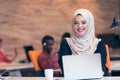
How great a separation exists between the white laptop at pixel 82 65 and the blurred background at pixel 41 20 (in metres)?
5.76

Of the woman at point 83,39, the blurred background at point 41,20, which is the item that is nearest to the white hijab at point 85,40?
the woman at point 83,39

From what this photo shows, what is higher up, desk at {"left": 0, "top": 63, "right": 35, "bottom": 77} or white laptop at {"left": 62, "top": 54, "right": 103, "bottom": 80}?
white laptop at {"left": 62, "top": 54, "right": 103, "bottom": 80}

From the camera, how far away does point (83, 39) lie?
3553 mm

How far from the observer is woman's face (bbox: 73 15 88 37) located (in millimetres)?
3510

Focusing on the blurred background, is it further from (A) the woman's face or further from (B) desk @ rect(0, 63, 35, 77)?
(A) the woman's face

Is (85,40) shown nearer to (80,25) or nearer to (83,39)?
(83,39)

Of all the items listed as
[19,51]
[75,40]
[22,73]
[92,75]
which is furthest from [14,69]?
[19,51]

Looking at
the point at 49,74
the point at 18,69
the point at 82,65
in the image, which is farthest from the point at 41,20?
the point at 82,65

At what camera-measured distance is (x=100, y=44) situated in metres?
3.65

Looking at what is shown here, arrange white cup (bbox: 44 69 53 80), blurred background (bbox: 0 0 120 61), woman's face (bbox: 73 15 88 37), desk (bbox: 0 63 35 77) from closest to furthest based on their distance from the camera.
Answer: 1. white cup (bbox: 44 69 53 80)
2. woman's face (bbox: 73 15 88 37)
3. desk (bbox: 0 63 35 77)
4. blurred background (bbox: 0 0 120 61)

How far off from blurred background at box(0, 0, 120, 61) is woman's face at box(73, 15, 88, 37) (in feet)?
17.3

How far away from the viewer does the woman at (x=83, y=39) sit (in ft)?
11.5

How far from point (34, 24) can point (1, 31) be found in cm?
89

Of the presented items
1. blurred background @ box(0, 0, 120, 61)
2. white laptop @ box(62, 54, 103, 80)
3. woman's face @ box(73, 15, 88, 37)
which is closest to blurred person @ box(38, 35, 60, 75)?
woman's face @ box(73, 15, 88, 37)
